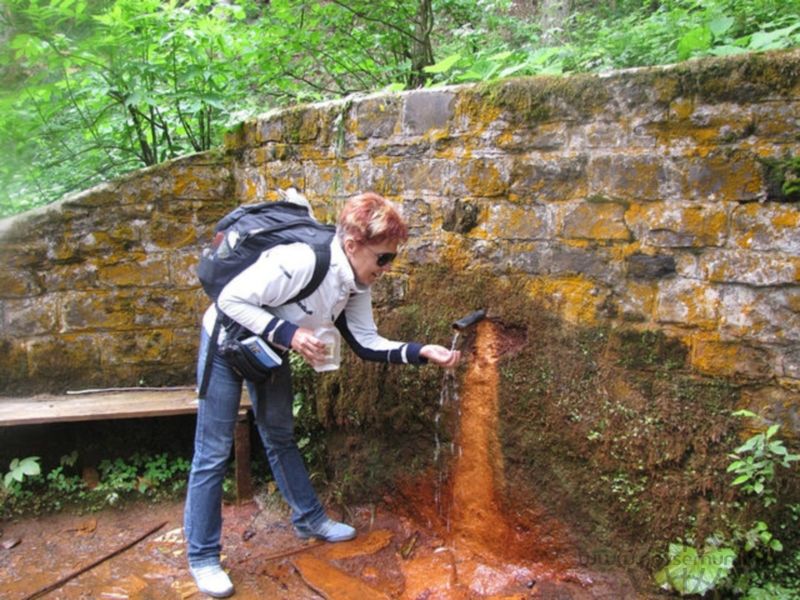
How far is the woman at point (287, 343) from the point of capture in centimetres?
262

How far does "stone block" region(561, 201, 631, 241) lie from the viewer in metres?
2.77

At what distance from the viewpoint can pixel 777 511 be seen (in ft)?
8.43

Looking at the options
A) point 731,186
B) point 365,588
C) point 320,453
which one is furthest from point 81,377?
point 731,186

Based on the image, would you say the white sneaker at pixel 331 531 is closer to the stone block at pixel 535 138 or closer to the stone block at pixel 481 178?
the stone block at pixel 481 178

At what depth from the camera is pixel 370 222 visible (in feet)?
8.77

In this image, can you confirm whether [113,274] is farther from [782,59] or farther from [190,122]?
[782,59]

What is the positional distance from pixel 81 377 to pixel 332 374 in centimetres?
172

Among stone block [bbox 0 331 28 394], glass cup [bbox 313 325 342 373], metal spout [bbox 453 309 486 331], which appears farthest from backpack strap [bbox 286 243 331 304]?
stone block [bbox 0 331 28 394]

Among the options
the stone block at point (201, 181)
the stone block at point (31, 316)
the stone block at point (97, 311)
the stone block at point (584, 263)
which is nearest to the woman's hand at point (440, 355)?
the stone block at point (584, 263)

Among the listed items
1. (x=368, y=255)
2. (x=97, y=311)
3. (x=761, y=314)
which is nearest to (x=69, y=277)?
(x=97, y=311)

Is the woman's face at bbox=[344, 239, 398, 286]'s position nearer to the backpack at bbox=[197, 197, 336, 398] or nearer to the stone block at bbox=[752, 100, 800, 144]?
the backpack at bbox=[197, 197, 336, 398]

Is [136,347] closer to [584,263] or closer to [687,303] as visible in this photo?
[584,263]

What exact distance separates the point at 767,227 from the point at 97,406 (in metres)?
3.55

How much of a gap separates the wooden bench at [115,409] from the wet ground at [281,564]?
31 cm
